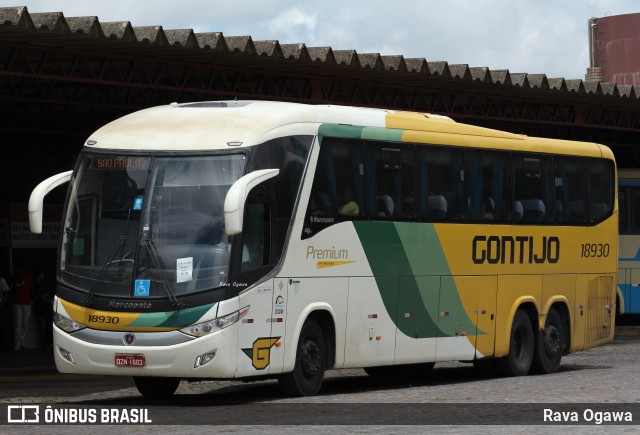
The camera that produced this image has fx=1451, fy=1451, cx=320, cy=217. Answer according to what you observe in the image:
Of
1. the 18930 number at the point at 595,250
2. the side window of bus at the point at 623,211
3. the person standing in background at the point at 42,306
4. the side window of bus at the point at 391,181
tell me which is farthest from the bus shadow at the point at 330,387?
the side window of bus at the point at 623,211

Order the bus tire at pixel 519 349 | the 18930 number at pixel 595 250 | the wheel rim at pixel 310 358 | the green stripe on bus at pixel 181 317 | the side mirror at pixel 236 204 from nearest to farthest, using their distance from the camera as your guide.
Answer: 1. the side mirror at pixel 236 204
2. the green stripe on bus at pixel 181 317
3. the wheel rim at pixel 310 358
4. the bus tire at pixel 519 349
5. the 18930 number at pixel 595 250

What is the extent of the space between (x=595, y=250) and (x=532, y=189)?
85.6 inches

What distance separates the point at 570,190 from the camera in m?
23.1

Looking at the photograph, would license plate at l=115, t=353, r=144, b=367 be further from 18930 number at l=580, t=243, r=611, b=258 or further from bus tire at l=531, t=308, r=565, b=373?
18930 number at l=580, t=243, r=611, b=258

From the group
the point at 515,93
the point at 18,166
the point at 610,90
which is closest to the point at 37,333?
the point at 18,166

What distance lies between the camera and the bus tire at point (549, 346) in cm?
2231

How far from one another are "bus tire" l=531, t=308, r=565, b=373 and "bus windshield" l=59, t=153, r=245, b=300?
779 cm

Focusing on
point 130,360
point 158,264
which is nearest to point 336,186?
point 158,264

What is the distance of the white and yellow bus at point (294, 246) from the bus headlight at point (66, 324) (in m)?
0.02

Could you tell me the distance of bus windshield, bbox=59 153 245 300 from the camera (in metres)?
16.0

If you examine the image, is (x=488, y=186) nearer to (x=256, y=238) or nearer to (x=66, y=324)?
(x=256, y=238)

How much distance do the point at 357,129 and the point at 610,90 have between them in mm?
16767

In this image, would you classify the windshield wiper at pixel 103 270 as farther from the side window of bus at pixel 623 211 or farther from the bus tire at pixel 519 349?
the side window of bus at pixel 623 211

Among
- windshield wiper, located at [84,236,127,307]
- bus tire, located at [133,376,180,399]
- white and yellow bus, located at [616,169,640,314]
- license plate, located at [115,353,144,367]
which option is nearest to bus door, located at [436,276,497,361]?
bus tire, located at [133,376,180,399]
